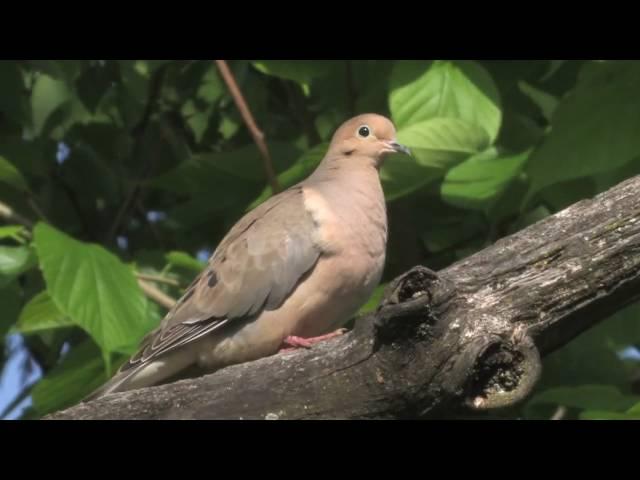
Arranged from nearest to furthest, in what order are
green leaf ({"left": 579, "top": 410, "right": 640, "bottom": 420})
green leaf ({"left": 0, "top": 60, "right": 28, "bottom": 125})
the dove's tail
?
green leaf ({"left": 579, "top": 410, "right": 640, "bottom": 420}) → the dove's tail → green leaf ({"left": 0, "top": 60, "right": 28, "bottom": 125})

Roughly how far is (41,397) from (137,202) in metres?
1.61

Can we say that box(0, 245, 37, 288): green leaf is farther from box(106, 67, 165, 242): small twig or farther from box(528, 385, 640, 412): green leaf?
box(528, 385, 640, 412): green leaf

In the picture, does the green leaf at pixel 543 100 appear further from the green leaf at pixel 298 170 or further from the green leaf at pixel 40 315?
the green leaf at pixel 40 315

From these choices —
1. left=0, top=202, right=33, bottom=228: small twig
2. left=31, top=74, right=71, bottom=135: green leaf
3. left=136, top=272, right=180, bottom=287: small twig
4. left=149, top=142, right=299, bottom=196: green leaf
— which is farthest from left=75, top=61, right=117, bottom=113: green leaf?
left=136, top=272, right=180, bottom=287: small twig

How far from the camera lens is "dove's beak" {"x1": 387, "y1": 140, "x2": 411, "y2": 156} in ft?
13.3

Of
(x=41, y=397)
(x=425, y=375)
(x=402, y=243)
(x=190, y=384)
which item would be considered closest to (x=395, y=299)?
(x=425, y=375)

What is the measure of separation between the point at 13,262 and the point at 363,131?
125 centimetres

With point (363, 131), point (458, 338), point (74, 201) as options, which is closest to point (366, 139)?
point (363, 131)

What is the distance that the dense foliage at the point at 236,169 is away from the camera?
388cm

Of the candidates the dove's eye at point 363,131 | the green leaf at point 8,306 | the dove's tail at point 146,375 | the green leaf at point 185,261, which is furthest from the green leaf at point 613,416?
the green leaf at point 8,306

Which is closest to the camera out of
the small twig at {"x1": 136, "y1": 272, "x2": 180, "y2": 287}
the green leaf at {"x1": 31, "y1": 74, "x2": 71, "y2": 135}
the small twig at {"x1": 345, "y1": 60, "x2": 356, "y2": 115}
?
the small twig at {"x1": 136, "y1": 272, "x2": 180, "y2": 287}

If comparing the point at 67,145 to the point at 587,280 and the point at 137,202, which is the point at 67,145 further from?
the point at 587,280

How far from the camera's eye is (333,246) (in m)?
3.82

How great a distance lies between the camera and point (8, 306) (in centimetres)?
427
